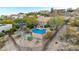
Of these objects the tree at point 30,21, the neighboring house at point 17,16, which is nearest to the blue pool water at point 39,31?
the tree at point 30,21

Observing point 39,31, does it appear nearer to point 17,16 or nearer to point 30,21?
point 30,21

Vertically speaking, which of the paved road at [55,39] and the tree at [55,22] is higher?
the tree at [55,22]

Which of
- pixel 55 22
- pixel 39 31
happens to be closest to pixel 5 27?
pixel 39 31

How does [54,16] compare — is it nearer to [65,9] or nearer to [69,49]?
[65,9]

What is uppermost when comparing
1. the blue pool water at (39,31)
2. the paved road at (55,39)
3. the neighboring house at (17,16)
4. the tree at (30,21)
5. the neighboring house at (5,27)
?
the neighboring house at (17,16)

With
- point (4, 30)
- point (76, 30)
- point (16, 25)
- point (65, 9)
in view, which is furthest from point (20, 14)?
point (76, 30)

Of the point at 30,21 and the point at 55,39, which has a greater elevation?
the point at 30,21

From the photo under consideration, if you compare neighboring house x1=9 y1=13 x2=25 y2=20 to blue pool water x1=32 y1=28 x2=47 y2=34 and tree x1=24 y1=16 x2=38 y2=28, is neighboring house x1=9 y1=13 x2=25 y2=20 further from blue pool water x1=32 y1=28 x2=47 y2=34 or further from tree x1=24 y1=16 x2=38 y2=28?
blue pool water x1=32 y1=28 x2=47 y2=34

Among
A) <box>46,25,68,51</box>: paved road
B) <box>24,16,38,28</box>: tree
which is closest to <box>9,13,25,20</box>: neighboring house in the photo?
<box>24,16,38,28</box>: tree

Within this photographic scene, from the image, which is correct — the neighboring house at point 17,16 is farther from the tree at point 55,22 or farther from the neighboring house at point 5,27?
the tree at point 55,22
